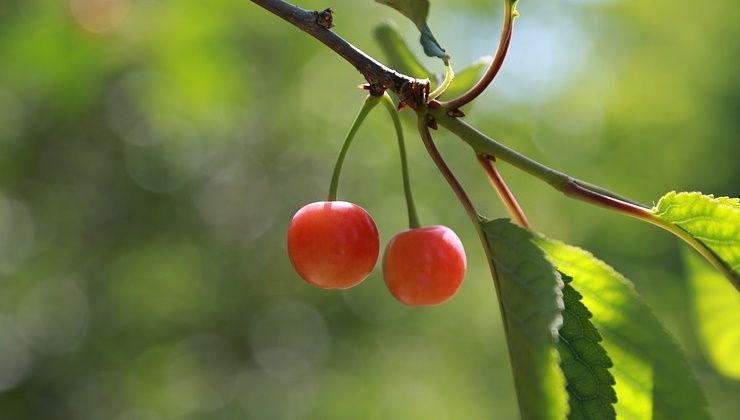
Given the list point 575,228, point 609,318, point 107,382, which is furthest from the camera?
point 107,382

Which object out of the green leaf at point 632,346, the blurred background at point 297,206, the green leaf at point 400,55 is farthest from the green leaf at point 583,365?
the blurred background at point 297,206

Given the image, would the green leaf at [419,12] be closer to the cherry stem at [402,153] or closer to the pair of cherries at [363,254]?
the cherry stem at [402,153]

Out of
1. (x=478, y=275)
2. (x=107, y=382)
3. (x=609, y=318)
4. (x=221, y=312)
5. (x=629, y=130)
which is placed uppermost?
(x=629, y=130)

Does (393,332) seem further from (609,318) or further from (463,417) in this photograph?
(609,318)

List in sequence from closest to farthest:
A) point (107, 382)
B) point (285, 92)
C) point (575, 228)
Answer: point (575, 228), point (285, 92), point (107, 382)

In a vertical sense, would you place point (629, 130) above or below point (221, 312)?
above

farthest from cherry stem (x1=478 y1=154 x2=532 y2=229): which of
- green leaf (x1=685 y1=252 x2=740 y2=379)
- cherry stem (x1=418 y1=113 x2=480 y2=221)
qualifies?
green leaf (x1=685 y1=252 x2=740 y2=379)

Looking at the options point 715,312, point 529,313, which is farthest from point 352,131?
point 715,312

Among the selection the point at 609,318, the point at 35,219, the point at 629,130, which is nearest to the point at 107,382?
the point at 35,219
